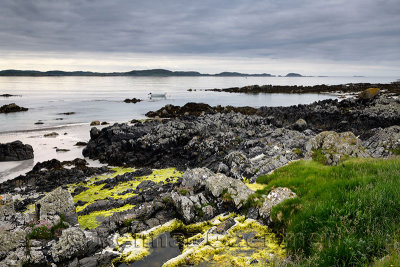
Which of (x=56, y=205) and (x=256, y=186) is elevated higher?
(x=256, y=186)

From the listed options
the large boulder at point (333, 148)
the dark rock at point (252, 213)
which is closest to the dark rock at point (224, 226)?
the dark rock at point (252, 213)

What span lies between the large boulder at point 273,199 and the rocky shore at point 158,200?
0.05 metres

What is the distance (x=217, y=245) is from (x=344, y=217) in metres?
4.42

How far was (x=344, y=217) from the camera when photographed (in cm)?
793

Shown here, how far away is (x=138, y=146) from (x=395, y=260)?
24805 millimetres

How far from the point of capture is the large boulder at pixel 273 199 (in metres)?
11.3

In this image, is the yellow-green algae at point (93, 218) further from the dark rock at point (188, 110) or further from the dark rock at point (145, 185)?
the dark rock at point (188, 110)

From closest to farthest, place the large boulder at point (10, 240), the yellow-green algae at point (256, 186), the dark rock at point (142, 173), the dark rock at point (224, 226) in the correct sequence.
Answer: the large boulder at point (10, 240)
the dark rock at point (224, 226)
the yellow-green algae at point (256, 186)
the dark rock at point (142, 173)

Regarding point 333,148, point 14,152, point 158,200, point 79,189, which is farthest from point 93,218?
point 14,152

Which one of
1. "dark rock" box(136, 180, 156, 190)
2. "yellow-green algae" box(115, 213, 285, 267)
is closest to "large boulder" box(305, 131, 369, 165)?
"yellow-green algae" box(115, 213, 285, 267)

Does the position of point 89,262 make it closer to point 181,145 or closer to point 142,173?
point 142,173

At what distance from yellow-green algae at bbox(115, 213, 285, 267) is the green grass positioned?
2.51 ft

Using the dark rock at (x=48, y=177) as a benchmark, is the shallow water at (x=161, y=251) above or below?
above

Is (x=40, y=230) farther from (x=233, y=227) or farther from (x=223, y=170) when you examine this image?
(x=223, y=170)
